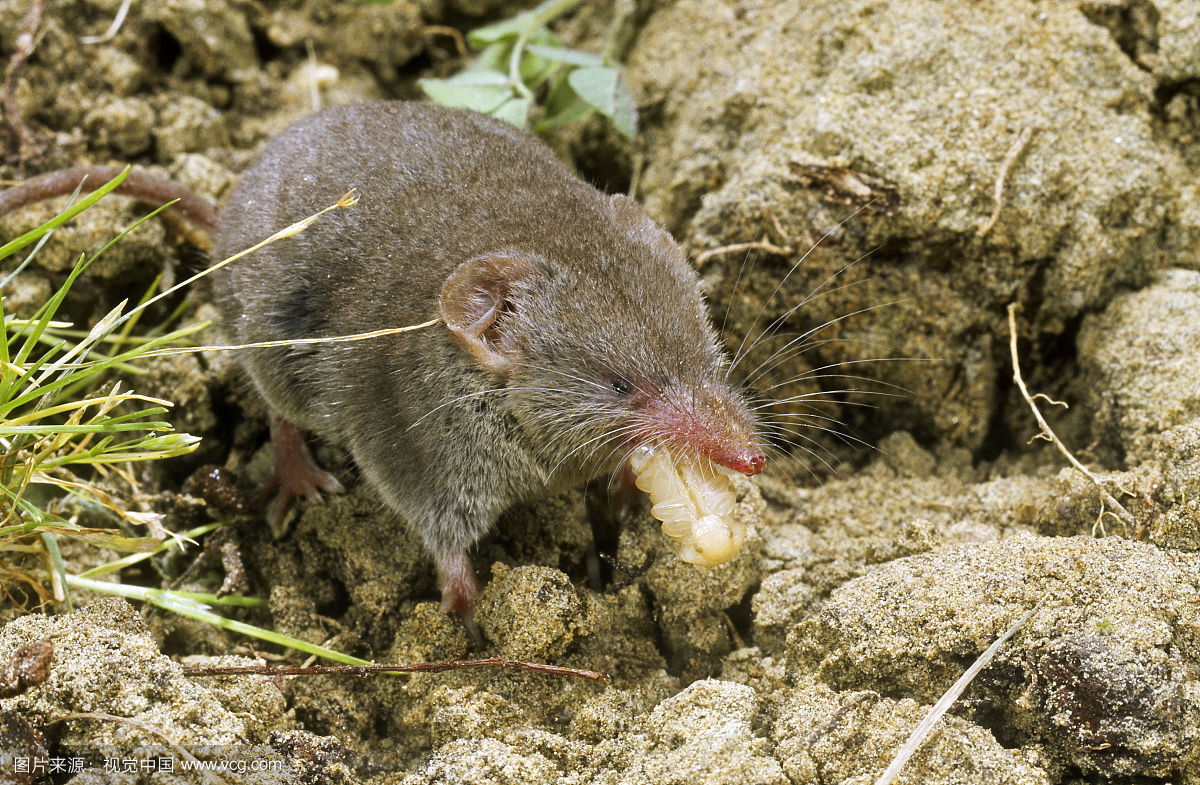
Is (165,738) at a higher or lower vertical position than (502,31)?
lower

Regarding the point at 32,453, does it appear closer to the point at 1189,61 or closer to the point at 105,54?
the point at 105,54

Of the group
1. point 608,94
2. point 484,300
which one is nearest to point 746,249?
point 608,94

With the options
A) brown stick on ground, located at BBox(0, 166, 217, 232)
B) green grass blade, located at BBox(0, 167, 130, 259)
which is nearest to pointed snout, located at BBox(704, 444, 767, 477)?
green grass blade, located at BBox(0, 167, 130, 259)

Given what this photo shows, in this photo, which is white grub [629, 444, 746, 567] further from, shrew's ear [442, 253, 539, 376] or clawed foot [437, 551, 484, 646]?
clawed foot [437, 551, 484, 646]

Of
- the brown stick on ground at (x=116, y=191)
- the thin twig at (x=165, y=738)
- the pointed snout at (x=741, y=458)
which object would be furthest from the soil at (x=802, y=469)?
the pointed snout at (x=741, y=458)

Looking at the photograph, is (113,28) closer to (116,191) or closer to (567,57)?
(116,191)

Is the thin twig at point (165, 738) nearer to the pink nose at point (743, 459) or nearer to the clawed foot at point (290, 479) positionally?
the clawed foot at point (290, 479)
